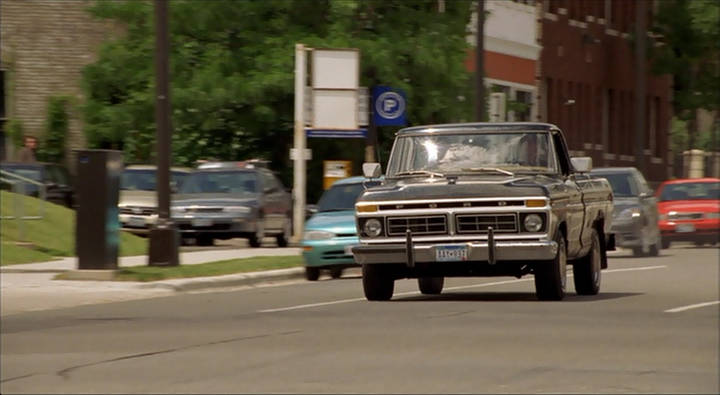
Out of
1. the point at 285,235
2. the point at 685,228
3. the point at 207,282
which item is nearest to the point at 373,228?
the point at 685,228

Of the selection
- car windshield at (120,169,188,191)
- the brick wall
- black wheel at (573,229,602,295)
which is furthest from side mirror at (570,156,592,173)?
the brick wall

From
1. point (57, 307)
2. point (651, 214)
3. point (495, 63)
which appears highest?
point (495, 63)

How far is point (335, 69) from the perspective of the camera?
7539 mm

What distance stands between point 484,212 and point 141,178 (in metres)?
39.8

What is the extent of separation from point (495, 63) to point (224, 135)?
37.3 metres

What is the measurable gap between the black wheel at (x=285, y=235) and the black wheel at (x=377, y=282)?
32.4m

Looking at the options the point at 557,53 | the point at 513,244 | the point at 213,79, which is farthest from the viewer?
the point at 213,79

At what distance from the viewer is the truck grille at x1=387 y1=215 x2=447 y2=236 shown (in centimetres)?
646

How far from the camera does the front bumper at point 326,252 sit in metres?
7.77

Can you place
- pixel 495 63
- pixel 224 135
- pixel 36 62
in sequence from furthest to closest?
pixel 36 62 → pixel 224 135 → pixel 495 63

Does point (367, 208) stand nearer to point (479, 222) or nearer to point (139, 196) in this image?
point (479, 222)

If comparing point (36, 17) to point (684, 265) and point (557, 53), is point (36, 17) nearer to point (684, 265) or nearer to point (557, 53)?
point (684, 265)

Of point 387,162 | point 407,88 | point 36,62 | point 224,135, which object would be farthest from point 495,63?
point 36,62

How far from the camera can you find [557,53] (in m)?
8.66
